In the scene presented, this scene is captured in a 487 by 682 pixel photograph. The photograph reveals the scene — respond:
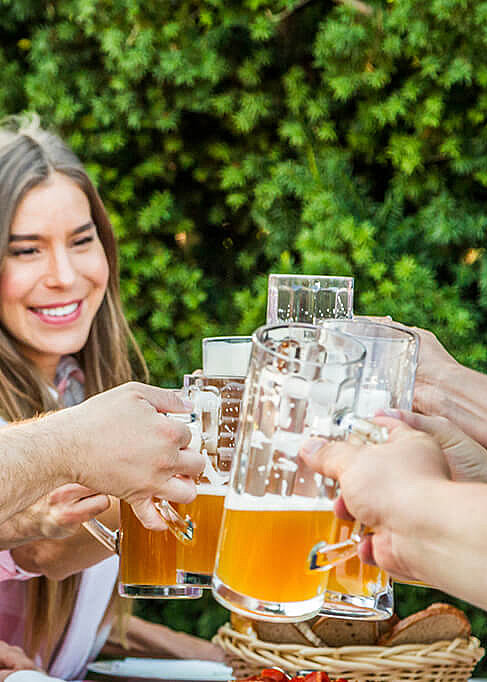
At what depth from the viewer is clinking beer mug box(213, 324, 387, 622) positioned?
2.37 ft

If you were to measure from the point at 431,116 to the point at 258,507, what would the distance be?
5.98ft

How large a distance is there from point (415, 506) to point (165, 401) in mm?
366

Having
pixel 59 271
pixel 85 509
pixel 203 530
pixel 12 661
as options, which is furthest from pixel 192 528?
pixel 59 271

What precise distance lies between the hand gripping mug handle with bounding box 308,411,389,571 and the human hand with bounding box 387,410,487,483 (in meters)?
0.17

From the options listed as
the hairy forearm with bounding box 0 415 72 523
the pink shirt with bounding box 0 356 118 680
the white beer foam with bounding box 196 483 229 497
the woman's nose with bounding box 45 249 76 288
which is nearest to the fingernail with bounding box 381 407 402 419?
the white beer foam with bounding box 196 483 229 497

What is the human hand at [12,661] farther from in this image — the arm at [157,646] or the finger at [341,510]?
the finger at [341,510]

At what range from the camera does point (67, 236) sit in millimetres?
2033

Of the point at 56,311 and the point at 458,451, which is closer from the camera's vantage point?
the point at 458,451

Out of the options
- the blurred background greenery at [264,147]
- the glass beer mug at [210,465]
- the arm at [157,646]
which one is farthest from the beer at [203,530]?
the blurred background greenery at [264,147]

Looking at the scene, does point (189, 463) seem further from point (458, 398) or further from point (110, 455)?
point (458, 398)

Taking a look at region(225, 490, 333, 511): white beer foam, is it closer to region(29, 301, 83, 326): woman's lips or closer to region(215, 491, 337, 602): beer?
region(215, 491, 337, 602): beer

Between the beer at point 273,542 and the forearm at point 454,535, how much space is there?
0.10 meters

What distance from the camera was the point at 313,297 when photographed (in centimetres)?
105

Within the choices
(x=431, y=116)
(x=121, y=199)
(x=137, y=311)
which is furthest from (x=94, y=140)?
(x=431, y=116)
